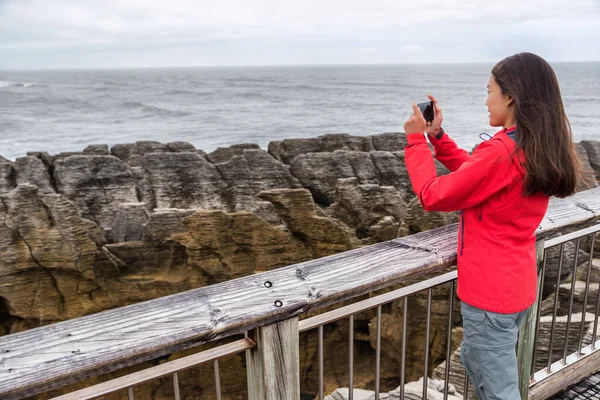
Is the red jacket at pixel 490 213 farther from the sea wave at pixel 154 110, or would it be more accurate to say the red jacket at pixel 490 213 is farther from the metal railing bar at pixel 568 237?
the sea wave at pixel 154 110

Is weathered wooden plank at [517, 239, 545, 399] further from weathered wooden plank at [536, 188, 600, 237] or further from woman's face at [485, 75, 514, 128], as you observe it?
woman's face at [485, 75, 514, 128]

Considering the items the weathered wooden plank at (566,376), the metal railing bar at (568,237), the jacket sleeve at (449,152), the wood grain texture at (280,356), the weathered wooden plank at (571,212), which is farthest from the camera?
the weathered wooden plank at (566,376)

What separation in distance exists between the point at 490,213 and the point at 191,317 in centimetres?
108

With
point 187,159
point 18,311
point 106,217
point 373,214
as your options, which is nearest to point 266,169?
point 187,159

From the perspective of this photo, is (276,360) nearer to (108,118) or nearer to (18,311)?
(18,311)

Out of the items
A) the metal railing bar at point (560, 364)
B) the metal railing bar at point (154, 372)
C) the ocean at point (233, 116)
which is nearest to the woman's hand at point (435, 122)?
the metal railing bar at point (154, 372)

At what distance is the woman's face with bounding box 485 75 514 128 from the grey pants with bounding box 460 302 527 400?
70 cm

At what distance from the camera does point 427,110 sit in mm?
2115

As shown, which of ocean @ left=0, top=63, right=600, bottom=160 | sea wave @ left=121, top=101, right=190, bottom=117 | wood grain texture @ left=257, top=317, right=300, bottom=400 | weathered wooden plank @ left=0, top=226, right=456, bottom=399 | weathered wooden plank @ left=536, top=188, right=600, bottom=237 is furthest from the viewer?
sea wave @ left=121, top=101, right=190, bottom=117

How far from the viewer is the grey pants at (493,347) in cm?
201

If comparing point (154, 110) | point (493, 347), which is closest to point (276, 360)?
point (493, 347)

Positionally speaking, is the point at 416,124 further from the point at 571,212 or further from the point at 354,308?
the point at 571,212

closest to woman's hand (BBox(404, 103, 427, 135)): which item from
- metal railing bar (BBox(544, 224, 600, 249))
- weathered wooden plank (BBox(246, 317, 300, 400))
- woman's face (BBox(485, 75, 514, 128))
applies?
woman's face (BBox(485, 75, 514, 128))

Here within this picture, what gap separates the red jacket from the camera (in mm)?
1820
